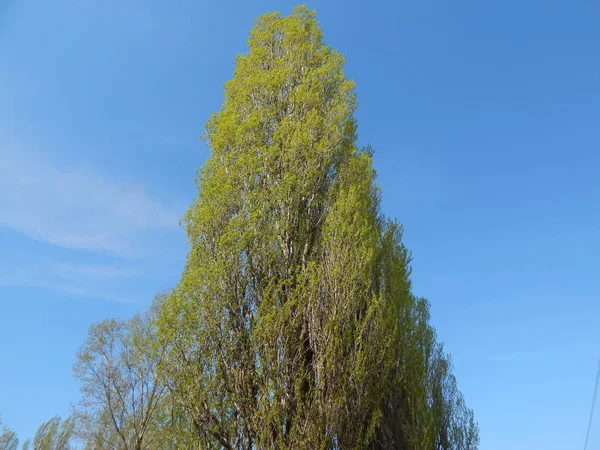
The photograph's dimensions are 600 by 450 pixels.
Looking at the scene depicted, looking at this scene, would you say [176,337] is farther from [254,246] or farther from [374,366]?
[374,366]

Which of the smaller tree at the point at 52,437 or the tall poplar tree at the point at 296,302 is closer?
the tall poplar tree at the point at 296,302

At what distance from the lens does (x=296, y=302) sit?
338 inches

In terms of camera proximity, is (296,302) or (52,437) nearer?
(296,302)

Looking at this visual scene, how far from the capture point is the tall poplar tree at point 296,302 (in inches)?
308

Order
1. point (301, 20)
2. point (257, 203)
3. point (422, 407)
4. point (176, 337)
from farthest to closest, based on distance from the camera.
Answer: point (301, 20)
point (257, 203)
point (422, 407)
point (176, 337)

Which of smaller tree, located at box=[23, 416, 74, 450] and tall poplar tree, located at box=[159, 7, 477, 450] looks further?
smaller tree, located at box=[23, 416, 74, 450]

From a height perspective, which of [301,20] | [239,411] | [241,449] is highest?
[301,20]

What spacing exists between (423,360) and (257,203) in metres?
5.34

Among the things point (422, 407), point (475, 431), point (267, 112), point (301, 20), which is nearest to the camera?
point (422, 407)

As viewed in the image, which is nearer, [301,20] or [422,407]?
[422,407]

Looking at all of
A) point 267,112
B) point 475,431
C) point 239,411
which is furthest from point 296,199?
point 475,431

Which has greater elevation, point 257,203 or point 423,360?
point 257,203

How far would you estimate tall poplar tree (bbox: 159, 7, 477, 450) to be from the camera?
7.82m

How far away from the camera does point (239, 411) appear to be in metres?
7.84
